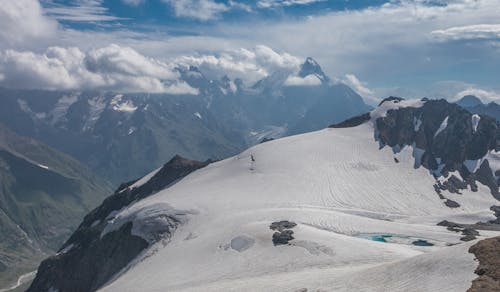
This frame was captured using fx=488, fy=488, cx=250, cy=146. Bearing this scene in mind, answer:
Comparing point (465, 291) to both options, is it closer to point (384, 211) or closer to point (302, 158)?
point (384, 211)

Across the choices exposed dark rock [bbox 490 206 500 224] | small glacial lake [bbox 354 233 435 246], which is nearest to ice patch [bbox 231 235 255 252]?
small glacial lake [bbox 354 233 435 246]

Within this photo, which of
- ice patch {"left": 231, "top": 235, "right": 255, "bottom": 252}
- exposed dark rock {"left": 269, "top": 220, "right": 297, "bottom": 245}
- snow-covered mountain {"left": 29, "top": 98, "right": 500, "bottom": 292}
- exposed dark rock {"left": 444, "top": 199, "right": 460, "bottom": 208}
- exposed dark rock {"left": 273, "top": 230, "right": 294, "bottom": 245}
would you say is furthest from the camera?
exposed dark rock {"left": 444, "top": 199, "right": 460, "bottom": 208}

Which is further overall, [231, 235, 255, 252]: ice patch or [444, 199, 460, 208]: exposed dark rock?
[444, 199, 460, 208]: exposed dark rock

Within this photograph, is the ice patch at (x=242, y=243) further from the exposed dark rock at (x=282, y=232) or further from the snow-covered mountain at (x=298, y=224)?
the exposed dark rock at (x=282, y=232)

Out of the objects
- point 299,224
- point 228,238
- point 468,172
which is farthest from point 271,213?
point 468,172

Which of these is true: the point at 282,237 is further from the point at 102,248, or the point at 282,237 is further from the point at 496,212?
the point at 496,212

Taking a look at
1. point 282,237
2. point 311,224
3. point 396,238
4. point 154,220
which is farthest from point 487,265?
point 154,220

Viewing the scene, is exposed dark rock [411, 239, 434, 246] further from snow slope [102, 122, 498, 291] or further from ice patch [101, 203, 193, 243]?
ice patch [101, 203, 193, 243]

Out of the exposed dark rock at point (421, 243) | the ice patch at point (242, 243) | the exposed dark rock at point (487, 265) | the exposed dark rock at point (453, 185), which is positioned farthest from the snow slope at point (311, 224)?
the exposed dark rock at point (453, 185)
